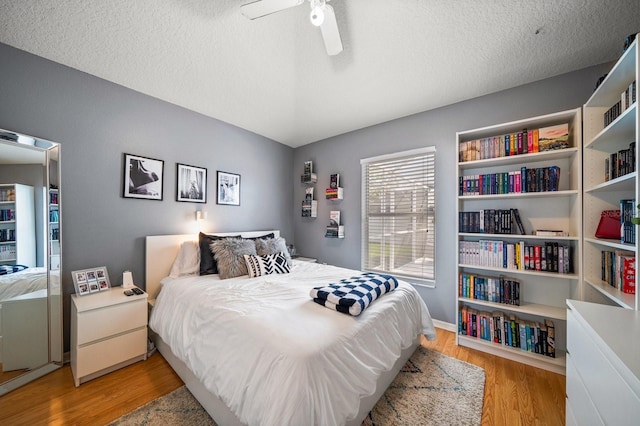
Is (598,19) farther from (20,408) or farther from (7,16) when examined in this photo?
(20,408)

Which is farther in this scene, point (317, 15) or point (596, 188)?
point (596, 188)

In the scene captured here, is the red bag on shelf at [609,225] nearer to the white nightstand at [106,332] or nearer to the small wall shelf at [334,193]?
the small wall shelf at [334,193]

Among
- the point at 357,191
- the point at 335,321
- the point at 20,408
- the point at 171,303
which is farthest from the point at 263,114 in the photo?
the point at 20,408

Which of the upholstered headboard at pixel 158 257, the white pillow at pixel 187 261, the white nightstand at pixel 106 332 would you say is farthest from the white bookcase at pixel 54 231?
the white pillow at pixel 187 261

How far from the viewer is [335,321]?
1.41 meters

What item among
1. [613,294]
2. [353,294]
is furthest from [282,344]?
[613,294]

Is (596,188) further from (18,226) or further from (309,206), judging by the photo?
(18,226)

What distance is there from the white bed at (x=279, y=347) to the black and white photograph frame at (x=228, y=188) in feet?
4.35

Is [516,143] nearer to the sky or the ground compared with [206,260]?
nearer to the sky

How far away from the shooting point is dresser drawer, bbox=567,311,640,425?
2.35 feet

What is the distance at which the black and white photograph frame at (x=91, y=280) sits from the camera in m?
2.04

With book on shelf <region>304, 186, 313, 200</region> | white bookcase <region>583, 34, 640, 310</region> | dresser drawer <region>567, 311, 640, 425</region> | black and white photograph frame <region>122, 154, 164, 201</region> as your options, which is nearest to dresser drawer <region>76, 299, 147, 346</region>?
black and white photograph frame <region>122, 154, 164, 201</region>

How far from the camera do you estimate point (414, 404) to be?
1.61 meters

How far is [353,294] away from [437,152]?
6.88 feet
